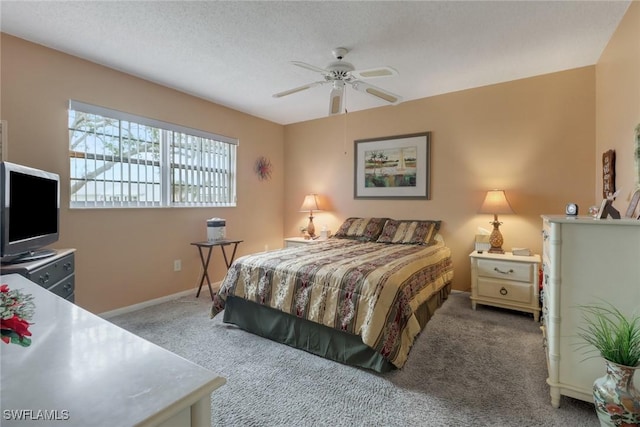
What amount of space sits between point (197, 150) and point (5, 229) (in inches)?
89.3

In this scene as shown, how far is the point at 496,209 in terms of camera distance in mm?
3250

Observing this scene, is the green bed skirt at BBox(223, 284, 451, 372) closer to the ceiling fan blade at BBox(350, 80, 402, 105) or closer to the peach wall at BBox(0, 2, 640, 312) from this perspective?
the peach wall at BBox(0, 2, 640, 312)

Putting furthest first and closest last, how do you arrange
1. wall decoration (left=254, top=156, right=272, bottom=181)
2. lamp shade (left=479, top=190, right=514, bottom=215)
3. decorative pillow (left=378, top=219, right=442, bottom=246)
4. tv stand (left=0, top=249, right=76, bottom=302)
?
wall decoration (left=254, top=156, right=272, bottom=181) < decorative pillow (left=378, top=219, right=442, bottom=246) < lamp shade (left=479, top=190, right=514, bottom=215) < tv stand (left=0, top=249, right=76, bottom=302)

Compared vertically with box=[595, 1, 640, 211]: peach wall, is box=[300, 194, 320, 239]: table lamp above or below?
below

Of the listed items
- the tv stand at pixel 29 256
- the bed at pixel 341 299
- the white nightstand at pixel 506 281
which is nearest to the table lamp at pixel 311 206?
the bed at pixel 341 299

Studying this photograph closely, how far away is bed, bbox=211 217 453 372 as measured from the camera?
2043mm

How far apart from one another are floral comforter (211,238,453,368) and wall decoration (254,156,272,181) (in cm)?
209

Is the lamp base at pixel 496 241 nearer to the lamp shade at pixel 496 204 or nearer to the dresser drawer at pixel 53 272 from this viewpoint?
the lamp shade at pixel 496 204

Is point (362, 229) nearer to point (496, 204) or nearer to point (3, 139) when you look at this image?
point (496, 204)

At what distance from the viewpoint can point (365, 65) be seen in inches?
117

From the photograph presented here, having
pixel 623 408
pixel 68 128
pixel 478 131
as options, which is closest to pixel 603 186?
pixel 478 131

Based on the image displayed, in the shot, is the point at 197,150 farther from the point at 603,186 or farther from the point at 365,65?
the point at 603,186

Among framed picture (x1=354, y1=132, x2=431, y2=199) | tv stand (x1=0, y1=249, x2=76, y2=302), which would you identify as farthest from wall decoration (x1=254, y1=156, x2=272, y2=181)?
tv stand (x1=0, y1=249, x2=76, y2=302)

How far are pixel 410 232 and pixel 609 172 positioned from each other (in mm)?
1850
